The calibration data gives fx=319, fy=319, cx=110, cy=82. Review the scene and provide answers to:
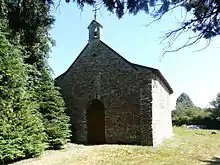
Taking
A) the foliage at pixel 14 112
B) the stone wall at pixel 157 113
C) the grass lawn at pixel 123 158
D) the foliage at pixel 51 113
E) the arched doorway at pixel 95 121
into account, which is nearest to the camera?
the grass lawn at pixel 123 158

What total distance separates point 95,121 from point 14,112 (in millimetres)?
9614

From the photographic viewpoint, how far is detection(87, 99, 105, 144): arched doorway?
23109 millimetres

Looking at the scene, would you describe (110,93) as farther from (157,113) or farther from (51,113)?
(51,113)

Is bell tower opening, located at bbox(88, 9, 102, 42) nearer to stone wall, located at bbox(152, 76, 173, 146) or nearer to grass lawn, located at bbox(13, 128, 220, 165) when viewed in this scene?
stone wall, located at bbox(152, 76, 173, 146)

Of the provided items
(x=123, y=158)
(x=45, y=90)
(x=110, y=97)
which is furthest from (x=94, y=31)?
(x=123, y=158)

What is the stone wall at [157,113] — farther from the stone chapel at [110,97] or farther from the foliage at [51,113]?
the foliage at [51,113]

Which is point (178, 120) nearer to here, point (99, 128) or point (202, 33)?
point (99, 128)

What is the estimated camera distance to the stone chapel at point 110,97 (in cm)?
2056

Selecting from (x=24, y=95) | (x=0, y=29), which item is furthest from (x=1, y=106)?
(x=0, y=29)

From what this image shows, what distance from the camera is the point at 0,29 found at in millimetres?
13906

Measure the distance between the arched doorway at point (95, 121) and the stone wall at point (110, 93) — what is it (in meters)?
0.41

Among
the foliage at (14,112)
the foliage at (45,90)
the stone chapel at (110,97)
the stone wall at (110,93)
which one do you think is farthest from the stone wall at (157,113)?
the foliage at (14,112)

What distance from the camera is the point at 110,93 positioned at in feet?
72.4

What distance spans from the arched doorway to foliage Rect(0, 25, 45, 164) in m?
7.61
